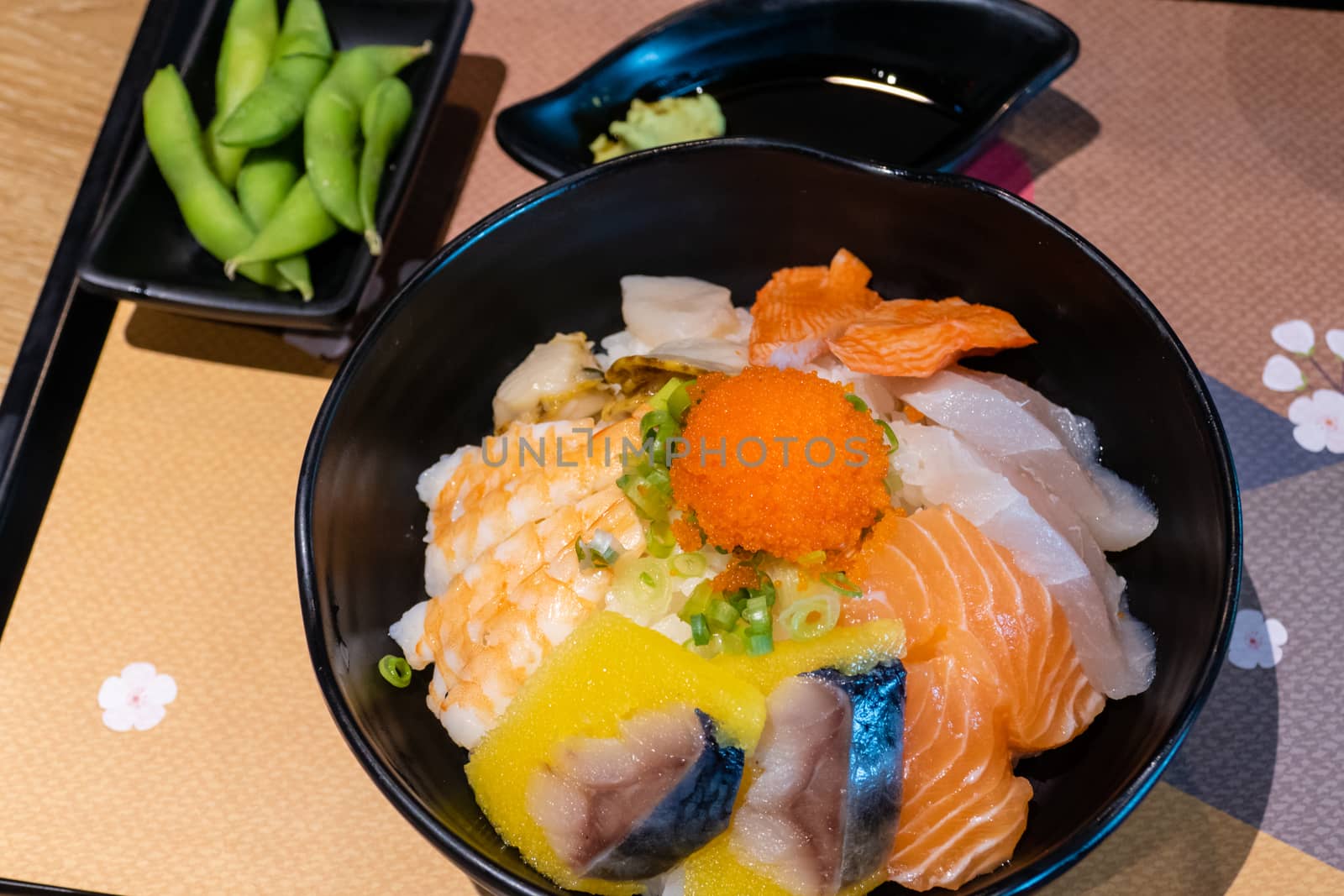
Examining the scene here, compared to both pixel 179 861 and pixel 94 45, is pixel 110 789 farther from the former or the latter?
pixel 94 45

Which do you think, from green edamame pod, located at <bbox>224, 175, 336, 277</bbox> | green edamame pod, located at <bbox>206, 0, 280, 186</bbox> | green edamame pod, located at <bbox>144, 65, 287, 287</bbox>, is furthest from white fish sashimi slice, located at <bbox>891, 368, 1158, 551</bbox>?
green edamame pod, located at <bbox>206, 0, 280, 186</bbox>

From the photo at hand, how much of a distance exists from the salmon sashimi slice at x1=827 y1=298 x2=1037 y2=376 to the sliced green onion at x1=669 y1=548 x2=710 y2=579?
47 cm

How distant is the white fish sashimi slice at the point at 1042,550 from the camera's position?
5.24 ft

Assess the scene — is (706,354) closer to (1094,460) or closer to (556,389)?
(556,389)

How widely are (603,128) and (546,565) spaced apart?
1395 mm

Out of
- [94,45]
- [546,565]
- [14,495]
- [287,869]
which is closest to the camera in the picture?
[546,565]

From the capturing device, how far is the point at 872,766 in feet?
4.62

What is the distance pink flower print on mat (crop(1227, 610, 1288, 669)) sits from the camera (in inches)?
75.9

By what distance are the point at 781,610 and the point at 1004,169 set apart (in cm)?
156

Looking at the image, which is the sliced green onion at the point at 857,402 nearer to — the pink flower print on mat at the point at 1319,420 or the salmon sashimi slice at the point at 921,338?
the salmon sashimi slice at the point at 921,338

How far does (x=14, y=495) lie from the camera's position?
222 centimetres

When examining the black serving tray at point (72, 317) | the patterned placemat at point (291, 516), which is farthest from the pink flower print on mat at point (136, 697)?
the black serving tray at point (72, 317)

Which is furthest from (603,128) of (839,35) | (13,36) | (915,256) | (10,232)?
(13,36)

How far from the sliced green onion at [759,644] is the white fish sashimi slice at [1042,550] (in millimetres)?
407
